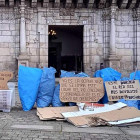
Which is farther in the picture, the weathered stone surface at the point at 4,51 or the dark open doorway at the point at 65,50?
the dark open doorway at the point at 65,50

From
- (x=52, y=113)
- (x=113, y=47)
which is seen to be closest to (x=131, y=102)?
(x=52, y=113)

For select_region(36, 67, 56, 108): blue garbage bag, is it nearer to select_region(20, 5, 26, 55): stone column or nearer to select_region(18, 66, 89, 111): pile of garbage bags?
select_region(18, 66, 89, 111): pile of garbage bags

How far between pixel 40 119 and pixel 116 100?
2.35 meters

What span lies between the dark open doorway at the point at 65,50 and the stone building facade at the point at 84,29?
4.53 meters

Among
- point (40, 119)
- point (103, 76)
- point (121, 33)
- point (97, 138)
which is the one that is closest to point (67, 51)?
point (121, 33)

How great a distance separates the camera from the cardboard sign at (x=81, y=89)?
633cm

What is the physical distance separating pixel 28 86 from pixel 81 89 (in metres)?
1.62

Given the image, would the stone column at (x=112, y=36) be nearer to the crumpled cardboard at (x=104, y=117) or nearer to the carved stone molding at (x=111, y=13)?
the carved stone molding at (x=111, y=13)

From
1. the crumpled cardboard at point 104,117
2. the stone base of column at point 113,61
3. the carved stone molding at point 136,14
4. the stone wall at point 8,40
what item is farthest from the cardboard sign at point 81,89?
the carved stone molding at point 136,14

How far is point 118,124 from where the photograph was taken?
16.3 ft

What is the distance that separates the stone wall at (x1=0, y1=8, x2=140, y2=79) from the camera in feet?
38.2

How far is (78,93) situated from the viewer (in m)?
6.39

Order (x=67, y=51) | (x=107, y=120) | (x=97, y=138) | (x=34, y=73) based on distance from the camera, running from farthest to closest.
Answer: (x=67, y=51), (x=34, y=73), (x=107, y=120), (x=97, y=138)

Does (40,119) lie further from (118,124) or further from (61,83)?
(118,124)
